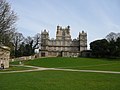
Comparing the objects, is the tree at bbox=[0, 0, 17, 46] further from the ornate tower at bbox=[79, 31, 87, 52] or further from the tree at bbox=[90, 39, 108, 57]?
the ornate tower at bbox=[79, 31, 87, 52]

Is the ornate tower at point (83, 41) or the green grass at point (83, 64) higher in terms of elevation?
the ornate tower at point (83, 41)

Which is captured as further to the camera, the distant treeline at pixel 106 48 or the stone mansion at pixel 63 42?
the stone mansion at pixel 63 42

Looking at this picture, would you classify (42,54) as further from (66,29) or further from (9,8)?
(9,8)

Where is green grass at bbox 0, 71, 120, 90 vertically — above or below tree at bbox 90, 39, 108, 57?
below

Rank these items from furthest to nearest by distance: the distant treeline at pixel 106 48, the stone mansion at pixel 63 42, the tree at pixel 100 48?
the stone mansion at pixel 63 42 → the tree at pixel 100 48 → the distant treeline at pixel 106 48

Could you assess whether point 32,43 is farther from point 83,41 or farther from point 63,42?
point 83,41

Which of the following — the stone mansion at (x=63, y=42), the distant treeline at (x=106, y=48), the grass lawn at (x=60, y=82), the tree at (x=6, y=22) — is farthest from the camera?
the stone mansion at (x=63, y=42)

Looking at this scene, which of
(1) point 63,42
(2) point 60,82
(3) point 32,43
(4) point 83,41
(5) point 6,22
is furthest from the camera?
(4) point 83,41

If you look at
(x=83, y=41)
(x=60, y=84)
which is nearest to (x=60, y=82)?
(x=60, y=84)

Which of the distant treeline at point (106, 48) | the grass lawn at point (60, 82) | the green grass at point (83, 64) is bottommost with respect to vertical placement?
the green grass at point (83, 64)

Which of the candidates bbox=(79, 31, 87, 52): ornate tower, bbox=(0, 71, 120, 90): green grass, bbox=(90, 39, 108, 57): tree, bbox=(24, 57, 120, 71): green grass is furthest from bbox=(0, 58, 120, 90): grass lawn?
bbox=(79, 31, 87, 52): ornate tower

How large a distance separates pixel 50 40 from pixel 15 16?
79428mm

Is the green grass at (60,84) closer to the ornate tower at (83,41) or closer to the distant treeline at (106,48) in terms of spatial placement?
the distant treeline at (106,48)

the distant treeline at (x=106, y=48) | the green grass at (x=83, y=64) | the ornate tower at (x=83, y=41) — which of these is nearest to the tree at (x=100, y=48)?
the distant treeline at (x=106, y=48)
